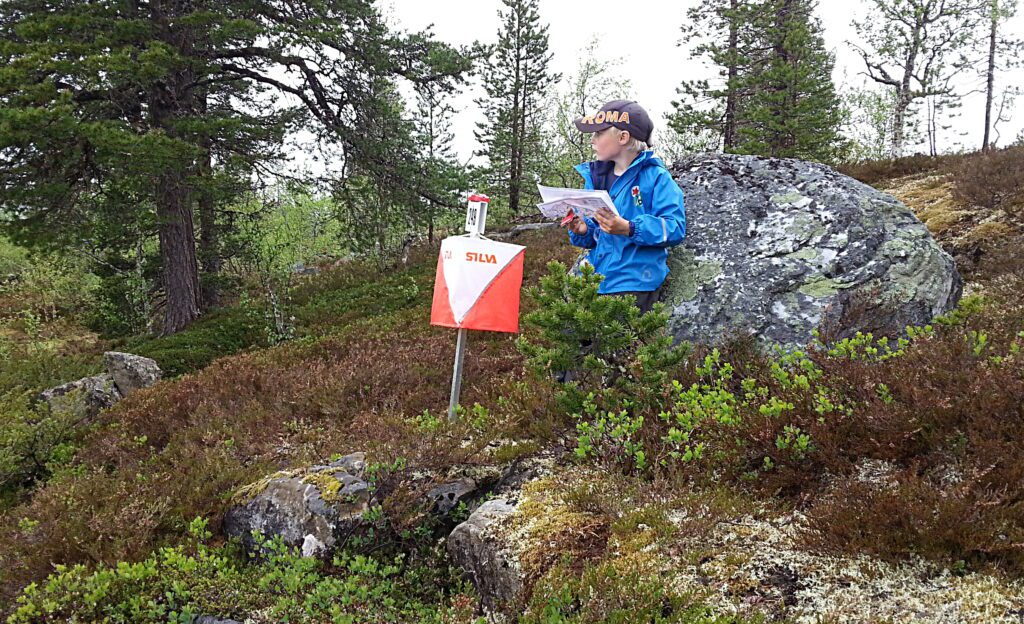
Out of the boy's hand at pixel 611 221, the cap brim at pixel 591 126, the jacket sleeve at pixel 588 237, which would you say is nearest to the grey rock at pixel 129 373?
the jacket sleeve at pixel 588 237

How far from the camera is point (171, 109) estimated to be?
11.7m

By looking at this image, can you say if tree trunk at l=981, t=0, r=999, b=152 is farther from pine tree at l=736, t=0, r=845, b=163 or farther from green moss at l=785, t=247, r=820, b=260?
green moss at l=785, t=247, r=820, b=260

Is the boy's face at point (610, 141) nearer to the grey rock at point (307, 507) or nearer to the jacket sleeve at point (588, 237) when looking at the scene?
the jacket sleeve at point (588, 237)

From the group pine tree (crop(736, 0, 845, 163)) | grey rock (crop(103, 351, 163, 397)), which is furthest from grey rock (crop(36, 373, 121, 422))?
pine tree (crop(736, 0, 845, 163))

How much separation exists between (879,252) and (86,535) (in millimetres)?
6616

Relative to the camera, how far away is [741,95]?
54.5ft

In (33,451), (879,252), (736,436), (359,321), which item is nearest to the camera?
(736,436)

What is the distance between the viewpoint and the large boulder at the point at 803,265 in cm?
477

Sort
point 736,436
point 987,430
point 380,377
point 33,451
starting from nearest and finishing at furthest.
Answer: point 987,430 < point 736,436 < point 33,451 < point 380,377

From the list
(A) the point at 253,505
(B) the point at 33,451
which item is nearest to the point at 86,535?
(A) the point at 253,505

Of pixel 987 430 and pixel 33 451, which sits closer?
pixel 987 430

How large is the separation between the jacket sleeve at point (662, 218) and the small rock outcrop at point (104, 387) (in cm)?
705

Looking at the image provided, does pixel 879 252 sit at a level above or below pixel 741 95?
below

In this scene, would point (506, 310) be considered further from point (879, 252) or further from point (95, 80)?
point (95, 80)
